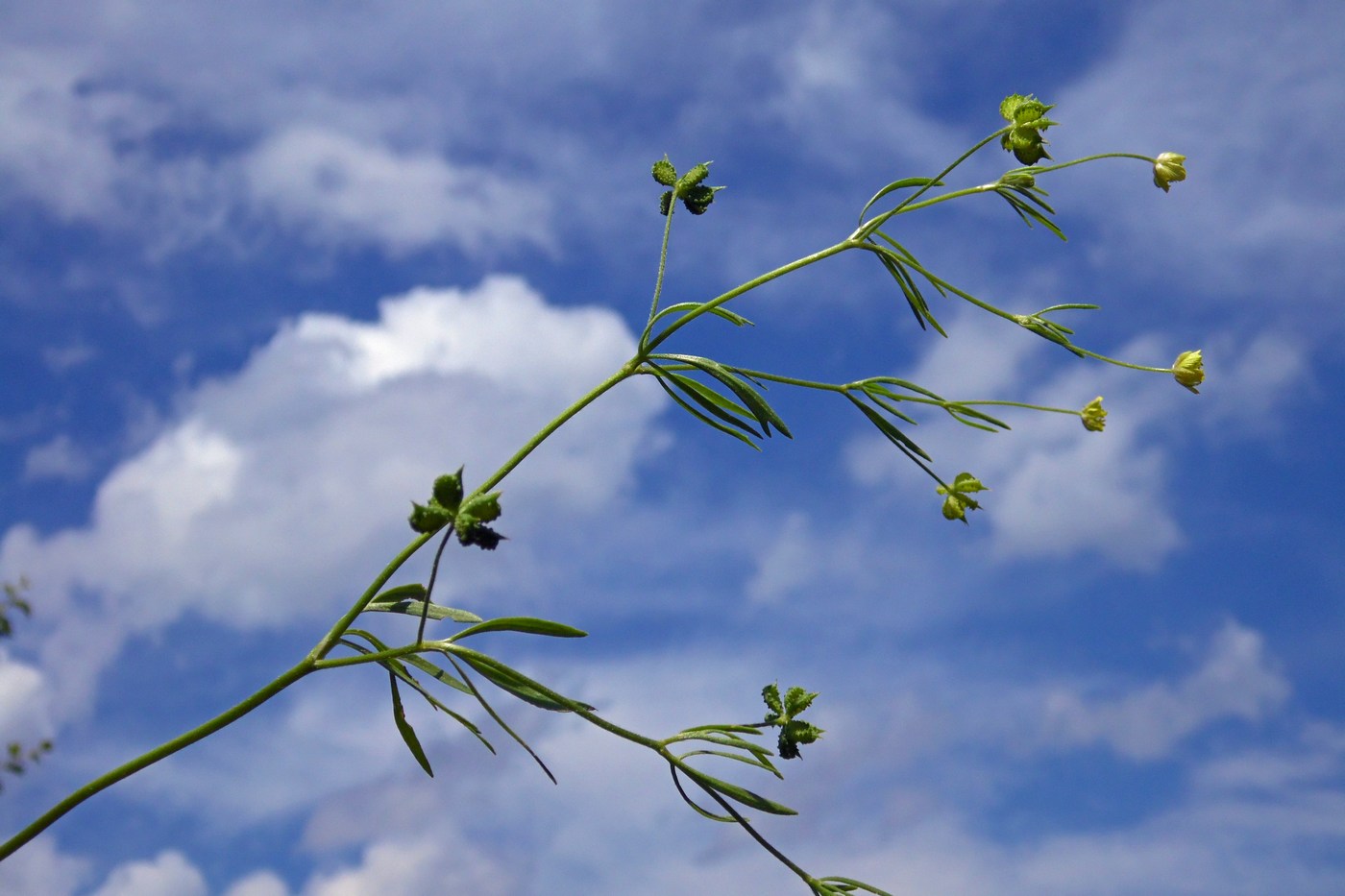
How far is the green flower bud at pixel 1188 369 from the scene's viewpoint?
72.8 inches

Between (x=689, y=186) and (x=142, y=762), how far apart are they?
1.15 m

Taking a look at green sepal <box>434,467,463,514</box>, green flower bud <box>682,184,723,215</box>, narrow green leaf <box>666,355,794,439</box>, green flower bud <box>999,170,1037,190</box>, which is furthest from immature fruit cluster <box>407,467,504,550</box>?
green flower bud <box>999,170,1037,190</box>

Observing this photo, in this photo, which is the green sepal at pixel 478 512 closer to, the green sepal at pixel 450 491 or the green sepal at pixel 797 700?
the green sepal at pixel 450 491

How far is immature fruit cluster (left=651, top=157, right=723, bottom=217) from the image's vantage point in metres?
1.89

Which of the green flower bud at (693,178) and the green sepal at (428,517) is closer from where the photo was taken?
the green sepal at (428,517)

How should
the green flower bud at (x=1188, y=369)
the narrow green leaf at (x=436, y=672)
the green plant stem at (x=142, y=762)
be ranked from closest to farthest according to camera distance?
the green plant stem at (x=142, y=762) → the narrow green leaf at (x=436, y=672) → the green flower bud at (x=1188, y=369)

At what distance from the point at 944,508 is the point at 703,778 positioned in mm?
554

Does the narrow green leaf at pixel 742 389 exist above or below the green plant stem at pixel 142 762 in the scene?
above

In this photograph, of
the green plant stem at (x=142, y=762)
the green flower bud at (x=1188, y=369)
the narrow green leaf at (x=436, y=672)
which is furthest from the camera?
the green flower bud at (x=1188, y=369)

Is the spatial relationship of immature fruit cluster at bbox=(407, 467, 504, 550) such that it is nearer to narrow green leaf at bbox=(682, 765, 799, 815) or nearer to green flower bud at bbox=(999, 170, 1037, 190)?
narrow green leaf at bbox=(682, 765, 799, 815)

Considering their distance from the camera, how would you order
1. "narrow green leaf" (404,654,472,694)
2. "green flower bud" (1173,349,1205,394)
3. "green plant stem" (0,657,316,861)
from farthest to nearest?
"green flower bud" (1173,349,1205,394) < "narrow green leaf" (404,654,472,694) < "green plant stem" (0,657,316,861)

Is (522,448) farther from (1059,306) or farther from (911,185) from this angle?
(1059,306)

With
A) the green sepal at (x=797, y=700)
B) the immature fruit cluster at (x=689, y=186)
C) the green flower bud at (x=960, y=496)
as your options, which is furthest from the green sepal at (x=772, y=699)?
the immature fruit cluster at (x=689, y=186)

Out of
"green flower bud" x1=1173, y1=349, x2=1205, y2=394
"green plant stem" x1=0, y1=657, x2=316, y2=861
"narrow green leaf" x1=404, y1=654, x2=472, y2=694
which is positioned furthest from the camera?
"green flower bud" x1=1173, y1=349, x2=1205, y2=394
